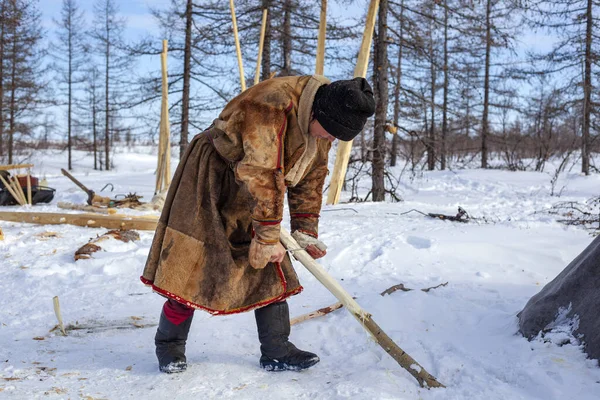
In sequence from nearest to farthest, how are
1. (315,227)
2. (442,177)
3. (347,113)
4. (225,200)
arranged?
(347,113), (225,200), (315,227), (442,177)

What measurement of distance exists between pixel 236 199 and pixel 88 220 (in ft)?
16.1

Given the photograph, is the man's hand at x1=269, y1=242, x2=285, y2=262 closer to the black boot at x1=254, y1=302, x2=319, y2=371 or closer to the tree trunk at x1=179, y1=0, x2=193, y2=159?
the black boot at x1=254, y1=302, x2=319, y2=371

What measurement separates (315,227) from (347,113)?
754mm

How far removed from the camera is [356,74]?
24.4 ft

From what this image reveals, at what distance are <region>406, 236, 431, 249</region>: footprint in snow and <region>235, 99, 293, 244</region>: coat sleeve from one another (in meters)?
2.85

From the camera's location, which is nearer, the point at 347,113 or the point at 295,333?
the point at 347,113

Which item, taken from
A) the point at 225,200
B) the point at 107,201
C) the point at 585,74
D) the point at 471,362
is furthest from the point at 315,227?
the point at 585,74

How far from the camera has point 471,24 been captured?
340 inches

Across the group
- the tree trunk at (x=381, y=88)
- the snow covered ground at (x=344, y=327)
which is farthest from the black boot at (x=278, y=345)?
the tree trunk at (x=381, y=88)

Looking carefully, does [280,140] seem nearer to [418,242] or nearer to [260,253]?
[260,253]

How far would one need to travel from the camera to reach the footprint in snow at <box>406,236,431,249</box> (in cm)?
468

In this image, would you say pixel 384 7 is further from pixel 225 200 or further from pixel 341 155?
pixel 225 200

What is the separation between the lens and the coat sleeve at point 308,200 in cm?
259

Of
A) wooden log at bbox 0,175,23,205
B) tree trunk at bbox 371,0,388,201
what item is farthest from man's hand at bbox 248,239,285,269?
wooden log at bbox 0,175,23,205
